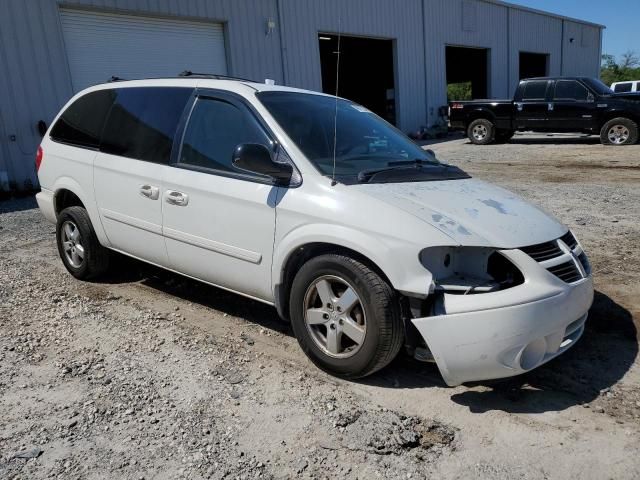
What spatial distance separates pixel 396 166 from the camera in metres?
3.67

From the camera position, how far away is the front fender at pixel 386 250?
2795mm

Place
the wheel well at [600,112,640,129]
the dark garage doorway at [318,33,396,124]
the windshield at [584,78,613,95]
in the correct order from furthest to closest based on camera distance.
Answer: the dark garage doorway at [318,33,396,124], the windshield at [584,78,613,95], the wheel well at [600,112,640,129]

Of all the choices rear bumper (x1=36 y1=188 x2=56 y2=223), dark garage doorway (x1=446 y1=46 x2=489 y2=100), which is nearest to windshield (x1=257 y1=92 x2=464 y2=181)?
rear bumper (x1=36 y1=188 x2=56 y2=223)

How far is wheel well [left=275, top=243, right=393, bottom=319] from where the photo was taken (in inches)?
120

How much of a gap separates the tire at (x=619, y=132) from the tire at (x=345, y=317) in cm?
1470

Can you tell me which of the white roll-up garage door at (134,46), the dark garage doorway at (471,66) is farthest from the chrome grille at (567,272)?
the dark garage doorway at (471,66)

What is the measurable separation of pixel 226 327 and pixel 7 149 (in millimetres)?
8815

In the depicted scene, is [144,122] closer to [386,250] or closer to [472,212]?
[386,250]

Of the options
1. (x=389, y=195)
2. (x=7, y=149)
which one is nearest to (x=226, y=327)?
(x=389, y=195)

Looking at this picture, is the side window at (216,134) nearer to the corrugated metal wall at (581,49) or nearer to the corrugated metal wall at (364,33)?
the corrugated metal wall at (364,33)

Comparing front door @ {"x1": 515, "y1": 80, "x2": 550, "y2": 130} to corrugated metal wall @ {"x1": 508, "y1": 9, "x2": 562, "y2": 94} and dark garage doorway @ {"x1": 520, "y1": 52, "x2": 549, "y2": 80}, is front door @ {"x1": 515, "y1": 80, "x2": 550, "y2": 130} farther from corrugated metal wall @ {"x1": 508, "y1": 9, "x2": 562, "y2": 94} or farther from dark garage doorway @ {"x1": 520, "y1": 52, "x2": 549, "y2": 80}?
dark garage doorway @ {"x1": 520, "y1": 52, "x2": 549, "y2": 80}

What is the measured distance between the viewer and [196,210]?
3.76 meters

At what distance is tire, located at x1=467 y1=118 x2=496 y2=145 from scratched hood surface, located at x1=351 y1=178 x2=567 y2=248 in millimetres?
14835

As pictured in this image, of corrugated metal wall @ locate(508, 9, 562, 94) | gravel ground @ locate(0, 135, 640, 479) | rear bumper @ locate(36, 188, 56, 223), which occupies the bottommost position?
gravel ground @ locate(0, 135, 640, 479)
